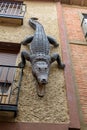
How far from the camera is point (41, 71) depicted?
571 cm

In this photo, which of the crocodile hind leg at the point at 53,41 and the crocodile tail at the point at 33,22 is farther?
the crocodile tail at the point at 33,22

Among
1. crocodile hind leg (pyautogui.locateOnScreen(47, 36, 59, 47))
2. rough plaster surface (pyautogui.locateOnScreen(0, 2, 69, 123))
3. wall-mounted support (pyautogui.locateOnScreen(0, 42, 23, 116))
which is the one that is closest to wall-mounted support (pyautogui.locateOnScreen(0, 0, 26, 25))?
rough plaster surface (pyautogui.locateOnScreen(0, 2, 69, 123))

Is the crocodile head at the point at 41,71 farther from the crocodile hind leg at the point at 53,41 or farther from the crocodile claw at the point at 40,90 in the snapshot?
the crocodile hind leg at the point at 53,41

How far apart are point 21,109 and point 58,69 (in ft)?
5.68

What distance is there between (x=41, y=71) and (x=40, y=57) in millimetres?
556

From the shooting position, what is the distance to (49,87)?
18.9 ft

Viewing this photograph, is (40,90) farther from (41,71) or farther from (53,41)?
(53,41)

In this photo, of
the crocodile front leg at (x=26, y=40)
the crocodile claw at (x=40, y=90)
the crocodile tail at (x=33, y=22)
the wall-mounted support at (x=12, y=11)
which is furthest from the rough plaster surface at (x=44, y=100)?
the wall-mounted support at (x=12, y=11)

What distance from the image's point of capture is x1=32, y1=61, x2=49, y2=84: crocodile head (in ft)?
18.0

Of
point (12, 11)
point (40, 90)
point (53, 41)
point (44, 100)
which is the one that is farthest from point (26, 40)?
point (12, 11)

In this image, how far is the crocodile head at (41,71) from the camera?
547 centimetres

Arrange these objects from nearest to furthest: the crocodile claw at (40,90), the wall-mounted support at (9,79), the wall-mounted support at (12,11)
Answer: the wall-mounted support at (9,79) < the crocodile claw at (40,90) < the wall-mounted support at (12,11)

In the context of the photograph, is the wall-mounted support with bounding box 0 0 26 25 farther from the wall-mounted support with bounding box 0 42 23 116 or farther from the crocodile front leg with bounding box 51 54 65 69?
the crocodile front leg with bounding box 51 54 65 69

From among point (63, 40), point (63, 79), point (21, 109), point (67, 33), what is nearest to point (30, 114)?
point (21, 109)
